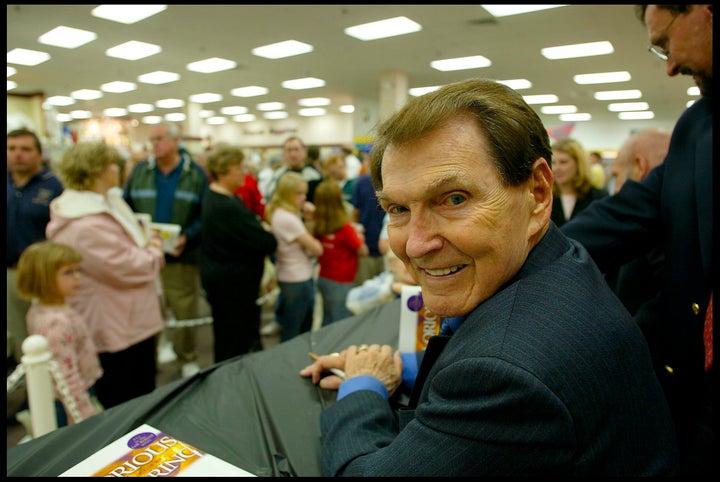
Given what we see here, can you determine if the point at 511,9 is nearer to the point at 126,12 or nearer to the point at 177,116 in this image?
the point at 126,12

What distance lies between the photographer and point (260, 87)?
1207 centimetres

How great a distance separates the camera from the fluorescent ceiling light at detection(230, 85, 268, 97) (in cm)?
1224

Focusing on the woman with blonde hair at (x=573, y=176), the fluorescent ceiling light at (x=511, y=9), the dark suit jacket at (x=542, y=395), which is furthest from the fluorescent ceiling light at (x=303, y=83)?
the dark suit jacket at (x=542, y=395)

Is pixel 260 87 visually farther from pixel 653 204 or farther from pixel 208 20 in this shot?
pixel 653 204

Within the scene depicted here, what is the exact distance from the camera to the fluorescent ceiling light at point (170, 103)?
47.3 feet

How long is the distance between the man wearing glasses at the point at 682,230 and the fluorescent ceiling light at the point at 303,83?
10.4m

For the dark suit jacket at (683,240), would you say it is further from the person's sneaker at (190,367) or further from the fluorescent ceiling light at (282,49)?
the fluorescent ceiling light at (282,49)

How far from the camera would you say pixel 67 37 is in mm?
7258

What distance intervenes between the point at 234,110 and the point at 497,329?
58.9 feet

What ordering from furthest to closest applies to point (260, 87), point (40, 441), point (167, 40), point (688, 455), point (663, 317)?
1. point (260, 87)
2. point (167, 40)
3. point (663, 317)
4. point (688, 455)
5. point (40, 441)

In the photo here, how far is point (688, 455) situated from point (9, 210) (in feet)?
12.2

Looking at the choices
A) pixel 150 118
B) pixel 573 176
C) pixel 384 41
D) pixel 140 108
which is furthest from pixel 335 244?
pixel 150 118

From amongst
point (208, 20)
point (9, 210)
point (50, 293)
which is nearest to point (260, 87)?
point (208, 20)

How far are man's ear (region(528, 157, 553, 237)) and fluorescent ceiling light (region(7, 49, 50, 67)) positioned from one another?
1007 cm
